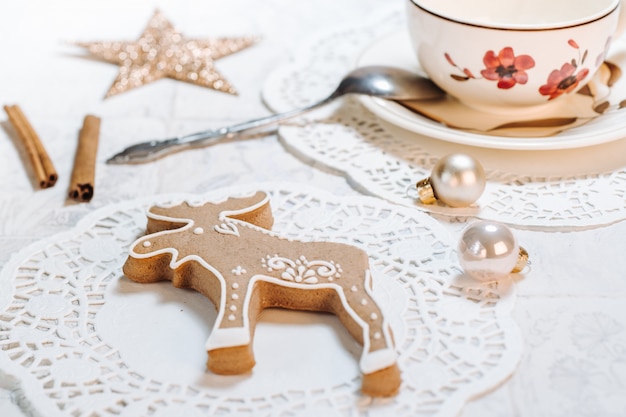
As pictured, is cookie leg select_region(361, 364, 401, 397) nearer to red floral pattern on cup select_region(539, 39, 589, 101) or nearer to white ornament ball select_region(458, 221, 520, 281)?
white ornament ball select_region(458, 221, 520, 281)

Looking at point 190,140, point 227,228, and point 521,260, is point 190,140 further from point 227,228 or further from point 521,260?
point 521,260

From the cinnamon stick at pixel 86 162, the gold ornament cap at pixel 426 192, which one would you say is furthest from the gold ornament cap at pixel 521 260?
the cinnamon stick at pixel 86 162

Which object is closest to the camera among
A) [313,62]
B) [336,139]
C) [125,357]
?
[125,357]

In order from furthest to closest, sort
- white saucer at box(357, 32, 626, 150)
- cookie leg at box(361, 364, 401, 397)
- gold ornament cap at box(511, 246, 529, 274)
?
1. white saucer at box(357, 32, 626, 150)
2. gold ornament cap at box(511, 246, 529, 274)
3. cookie leg at box(361, 364, 401, 397)

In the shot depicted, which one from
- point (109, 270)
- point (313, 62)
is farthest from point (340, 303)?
point (313, 62)

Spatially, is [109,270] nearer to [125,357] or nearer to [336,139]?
[125,357]

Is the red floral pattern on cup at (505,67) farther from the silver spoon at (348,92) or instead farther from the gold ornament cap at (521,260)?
the gold ornament cap at (521,260)

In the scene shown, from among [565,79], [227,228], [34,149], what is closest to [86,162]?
[34,149]

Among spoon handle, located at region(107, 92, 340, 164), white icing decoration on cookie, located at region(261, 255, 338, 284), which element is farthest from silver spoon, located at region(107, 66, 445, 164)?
white icing decoration on cookie, located at region(261, 255, 338, 284)
